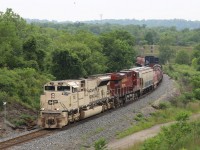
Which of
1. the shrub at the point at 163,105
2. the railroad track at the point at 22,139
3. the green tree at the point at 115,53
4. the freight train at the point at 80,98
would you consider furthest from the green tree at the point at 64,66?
the railroad track at the point at 22,139

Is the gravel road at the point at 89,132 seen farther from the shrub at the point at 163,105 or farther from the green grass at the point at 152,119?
the shrub at the point at 163,105

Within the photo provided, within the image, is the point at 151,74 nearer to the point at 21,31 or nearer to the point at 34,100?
the point at 21,31

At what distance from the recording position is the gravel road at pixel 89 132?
927 inches

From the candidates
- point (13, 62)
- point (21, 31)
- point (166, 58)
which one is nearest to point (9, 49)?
point (13, 62)

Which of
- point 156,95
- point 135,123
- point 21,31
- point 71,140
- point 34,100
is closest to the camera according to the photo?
point 71,140

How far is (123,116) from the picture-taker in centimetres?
3497

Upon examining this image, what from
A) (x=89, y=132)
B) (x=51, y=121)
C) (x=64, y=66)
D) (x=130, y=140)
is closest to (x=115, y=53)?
(x=64, y=66)

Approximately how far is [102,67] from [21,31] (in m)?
16.6

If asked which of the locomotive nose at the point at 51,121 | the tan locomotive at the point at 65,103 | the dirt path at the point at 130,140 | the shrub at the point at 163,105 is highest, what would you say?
the tan locomotive at the point at 65,103

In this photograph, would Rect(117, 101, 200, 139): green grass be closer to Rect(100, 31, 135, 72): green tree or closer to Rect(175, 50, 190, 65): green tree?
Rect(100, 31, 135, 72): green tree

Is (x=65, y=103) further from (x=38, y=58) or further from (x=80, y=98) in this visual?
(x=38, y=58)

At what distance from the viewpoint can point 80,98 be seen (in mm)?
31281

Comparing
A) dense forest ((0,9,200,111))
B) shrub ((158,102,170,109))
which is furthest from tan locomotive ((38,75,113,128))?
shrub ((158,102,170,109))

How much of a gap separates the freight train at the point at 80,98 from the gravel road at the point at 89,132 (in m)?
0.83
